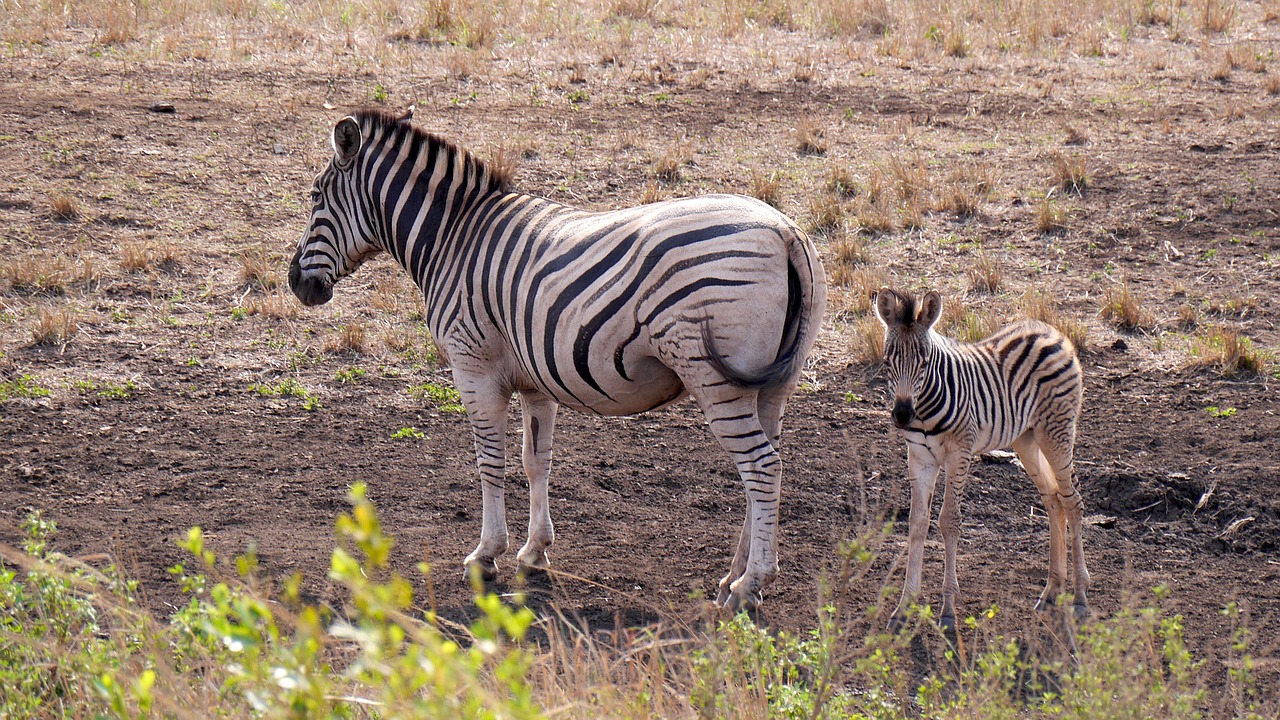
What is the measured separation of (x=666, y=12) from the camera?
59.7 feet

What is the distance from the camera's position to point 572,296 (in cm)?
621

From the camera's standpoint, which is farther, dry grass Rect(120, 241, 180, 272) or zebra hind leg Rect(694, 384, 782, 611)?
dry grass Rect(120, 241, 180, 272)

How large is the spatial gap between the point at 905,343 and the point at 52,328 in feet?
24.1

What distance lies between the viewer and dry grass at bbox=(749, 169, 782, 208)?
12508mm

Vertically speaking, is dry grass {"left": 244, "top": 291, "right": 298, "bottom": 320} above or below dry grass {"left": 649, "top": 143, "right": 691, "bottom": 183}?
below

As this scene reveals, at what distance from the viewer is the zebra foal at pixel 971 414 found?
5953 millimetres

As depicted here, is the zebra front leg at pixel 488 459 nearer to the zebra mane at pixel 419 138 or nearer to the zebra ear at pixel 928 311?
the zebra mane at pixel 419 138

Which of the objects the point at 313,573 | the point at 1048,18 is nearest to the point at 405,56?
the point at 1048,18

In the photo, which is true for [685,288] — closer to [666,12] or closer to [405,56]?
[405,56]

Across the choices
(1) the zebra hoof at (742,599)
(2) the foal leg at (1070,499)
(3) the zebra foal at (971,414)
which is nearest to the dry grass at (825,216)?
(3) the zebra foal at (971,414)

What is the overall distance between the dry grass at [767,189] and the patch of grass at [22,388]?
6.85 m

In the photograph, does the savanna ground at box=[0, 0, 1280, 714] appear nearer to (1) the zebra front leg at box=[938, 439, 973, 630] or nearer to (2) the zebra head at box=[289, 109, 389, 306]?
(1) the zebra front leg at box=[938, 439, 973, 630]

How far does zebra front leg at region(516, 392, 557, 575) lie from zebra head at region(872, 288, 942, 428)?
211 cm

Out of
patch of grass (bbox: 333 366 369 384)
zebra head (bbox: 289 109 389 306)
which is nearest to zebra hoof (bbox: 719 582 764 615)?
zebra head (bbox: 289 109 389 306)
